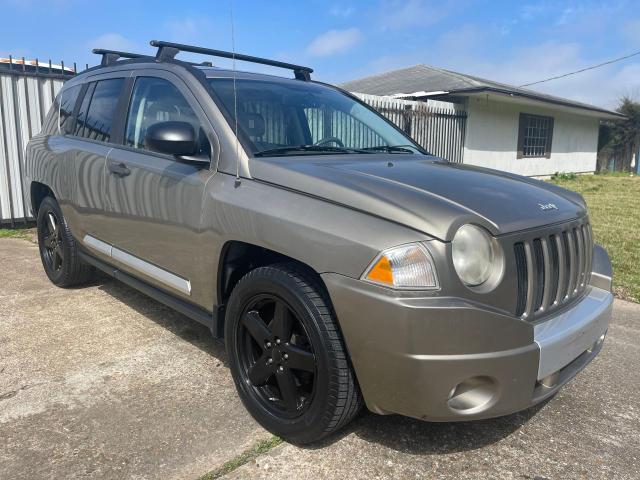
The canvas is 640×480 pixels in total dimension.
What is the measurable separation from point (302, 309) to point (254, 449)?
2.46ft

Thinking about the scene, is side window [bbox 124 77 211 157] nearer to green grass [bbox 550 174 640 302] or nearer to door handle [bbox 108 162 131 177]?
door handle [bbox 108 162 131 177]

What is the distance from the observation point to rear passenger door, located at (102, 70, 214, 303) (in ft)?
9.73

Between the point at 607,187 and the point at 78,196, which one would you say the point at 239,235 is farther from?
the point at 607,187

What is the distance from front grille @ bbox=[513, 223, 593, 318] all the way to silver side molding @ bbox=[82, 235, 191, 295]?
1802mm

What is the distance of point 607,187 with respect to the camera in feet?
55.0

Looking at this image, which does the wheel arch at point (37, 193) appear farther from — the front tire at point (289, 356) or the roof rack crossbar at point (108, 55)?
the front tire at point (289, 356)

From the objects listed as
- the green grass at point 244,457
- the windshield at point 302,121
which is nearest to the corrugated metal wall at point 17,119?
the windshield at point 302,121

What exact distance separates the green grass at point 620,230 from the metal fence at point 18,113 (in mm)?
7794

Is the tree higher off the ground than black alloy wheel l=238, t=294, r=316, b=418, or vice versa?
the tree

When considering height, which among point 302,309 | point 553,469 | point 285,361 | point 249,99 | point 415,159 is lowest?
point 553,469

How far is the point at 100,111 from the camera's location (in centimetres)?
407

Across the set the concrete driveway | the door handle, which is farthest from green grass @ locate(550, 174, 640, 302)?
the door handle

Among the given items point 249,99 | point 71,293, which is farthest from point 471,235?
point 71,293

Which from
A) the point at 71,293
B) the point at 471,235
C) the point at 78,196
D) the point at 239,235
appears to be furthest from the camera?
the point at 71,293
